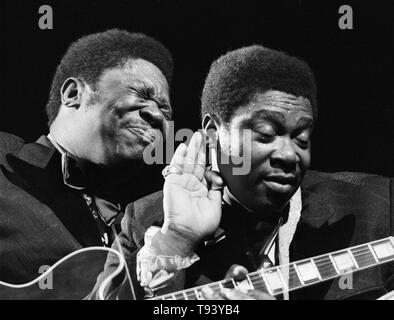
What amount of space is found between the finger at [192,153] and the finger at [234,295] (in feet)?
1.72

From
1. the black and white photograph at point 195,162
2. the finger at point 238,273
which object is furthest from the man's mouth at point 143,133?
the finger at point 238,273

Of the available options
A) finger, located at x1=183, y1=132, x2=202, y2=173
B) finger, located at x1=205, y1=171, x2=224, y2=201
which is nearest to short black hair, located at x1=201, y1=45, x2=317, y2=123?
finger, located at x1=183, y1=132, x2=202, y2=173

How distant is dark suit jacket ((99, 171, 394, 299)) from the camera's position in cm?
296

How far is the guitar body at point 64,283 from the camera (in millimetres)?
2816

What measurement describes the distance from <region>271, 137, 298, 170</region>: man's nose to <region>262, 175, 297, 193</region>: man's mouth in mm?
45

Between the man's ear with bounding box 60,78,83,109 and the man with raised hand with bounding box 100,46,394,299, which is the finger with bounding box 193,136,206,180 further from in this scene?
the man's ear with bounding box 60,78,83,109

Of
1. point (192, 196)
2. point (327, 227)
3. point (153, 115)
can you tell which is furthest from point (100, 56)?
point (327, 227)

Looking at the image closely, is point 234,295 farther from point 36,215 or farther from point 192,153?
point 36,215

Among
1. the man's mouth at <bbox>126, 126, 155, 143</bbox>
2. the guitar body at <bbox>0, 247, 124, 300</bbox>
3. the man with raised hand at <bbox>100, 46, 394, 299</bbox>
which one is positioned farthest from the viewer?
the man's mouth at <bbox>126, 126, 155, 143</bbox>

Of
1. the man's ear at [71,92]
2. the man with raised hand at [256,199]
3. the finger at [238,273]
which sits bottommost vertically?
the finger at [238,273]

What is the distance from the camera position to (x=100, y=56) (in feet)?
10.1

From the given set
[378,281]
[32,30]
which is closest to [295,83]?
[378,281]

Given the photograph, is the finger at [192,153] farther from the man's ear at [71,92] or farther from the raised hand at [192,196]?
the man's ear at [71,92]
